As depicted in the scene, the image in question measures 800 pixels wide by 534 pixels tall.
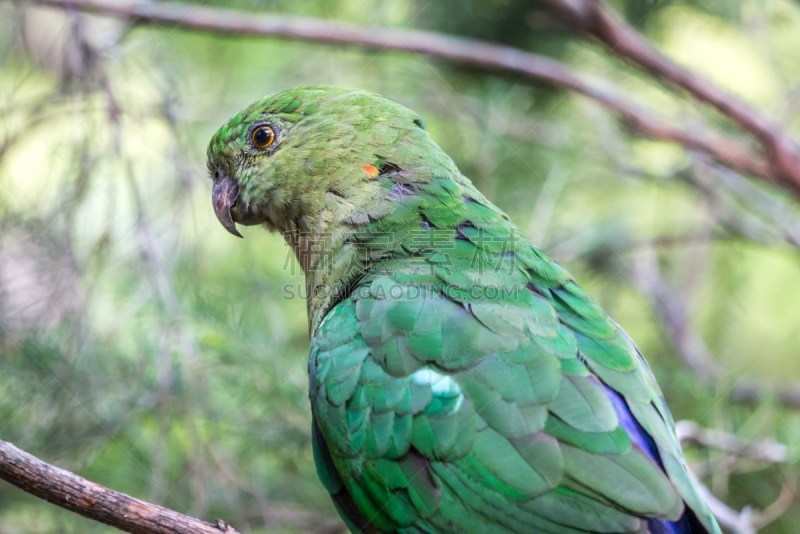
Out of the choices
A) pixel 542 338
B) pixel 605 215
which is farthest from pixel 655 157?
pixel 542 338

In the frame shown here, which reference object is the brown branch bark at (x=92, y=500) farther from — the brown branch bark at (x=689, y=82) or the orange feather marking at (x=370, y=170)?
the brown branch bark at (x=689, y=82)

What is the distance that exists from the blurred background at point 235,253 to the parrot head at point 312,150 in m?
0.55

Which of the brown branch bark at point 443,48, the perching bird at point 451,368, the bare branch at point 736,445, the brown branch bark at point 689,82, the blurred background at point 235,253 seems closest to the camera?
the perching bird at point 451,368

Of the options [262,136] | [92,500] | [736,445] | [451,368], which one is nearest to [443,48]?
[262,136]

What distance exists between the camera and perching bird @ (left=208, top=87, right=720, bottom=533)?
2.32 m

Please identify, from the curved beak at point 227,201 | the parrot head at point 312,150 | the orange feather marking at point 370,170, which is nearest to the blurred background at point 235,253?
the curved beak at point 227,201

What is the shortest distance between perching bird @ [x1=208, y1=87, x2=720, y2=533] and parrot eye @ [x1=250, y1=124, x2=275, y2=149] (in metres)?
0.13

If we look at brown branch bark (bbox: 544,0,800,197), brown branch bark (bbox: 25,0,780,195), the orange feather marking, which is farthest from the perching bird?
brown branch bark (bbox: 544,0,800,197)

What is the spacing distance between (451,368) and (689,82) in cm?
277

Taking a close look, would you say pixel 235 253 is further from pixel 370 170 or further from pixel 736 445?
pixel 736 445

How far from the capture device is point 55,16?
4.93 meters

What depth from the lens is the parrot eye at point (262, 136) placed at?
3.24 meters

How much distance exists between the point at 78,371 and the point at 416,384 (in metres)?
1.81

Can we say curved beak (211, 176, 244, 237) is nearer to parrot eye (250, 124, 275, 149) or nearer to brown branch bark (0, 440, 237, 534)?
parrot eye (250, 124, 275, 149)
